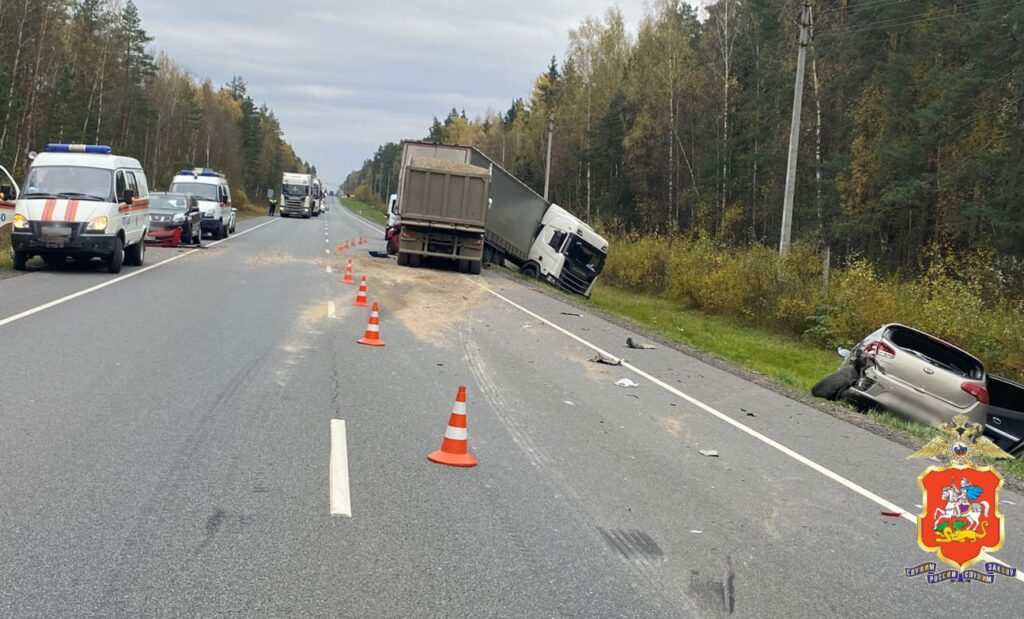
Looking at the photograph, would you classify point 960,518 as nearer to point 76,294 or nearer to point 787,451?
point 787,451

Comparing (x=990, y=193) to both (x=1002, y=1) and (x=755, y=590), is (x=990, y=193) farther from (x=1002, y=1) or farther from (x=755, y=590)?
(x=755, y=590)

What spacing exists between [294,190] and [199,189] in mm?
38067

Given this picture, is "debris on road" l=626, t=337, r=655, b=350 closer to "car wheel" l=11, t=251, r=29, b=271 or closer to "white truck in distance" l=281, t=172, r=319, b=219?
"car wheel" l=11, t=251, r=29, b=271

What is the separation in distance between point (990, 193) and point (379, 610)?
96.1ft

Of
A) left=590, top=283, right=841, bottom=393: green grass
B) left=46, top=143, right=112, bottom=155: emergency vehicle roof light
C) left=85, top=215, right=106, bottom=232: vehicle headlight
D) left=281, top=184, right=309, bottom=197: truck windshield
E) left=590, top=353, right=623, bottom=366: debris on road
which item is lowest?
left=590, top=283, right=841, bottom=393: green grass

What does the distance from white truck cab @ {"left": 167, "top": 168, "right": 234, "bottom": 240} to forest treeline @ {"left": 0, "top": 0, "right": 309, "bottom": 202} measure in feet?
43.2

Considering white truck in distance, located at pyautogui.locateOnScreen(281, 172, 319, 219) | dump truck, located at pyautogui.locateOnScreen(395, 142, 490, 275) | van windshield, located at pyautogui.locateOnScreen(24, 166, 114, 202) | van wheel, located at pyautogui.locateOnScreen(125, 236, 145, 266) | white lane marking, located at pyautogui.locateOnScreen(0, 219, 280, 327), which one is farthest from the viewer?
white truck in distance, located at pyautogui.locateOnScreen(281, 172, 319, 219)

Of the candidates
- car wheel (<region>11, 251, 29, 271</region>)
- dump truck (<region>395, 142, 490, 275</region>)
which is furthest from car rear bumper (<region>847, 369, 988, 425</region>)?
car wheel (<region>11, 251, 29, 271</region>)

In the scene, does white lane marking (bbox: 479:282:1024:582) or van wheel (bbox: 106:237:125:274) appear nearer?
white lane marking (bbox: 479:282:1024:582)

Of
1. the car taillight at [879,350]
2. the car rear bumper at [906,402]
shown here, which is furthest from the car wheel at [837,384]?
the car taillight at [879,350]

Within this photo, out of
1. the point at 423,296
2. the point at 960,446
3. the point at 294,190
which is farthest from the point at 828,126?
the point at 294,190

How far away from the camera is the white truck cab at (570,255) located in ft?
91.9

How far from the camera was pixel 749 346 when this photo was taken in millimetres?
19422

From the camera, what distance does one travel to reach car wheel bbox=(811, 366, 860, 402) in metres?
11.7
